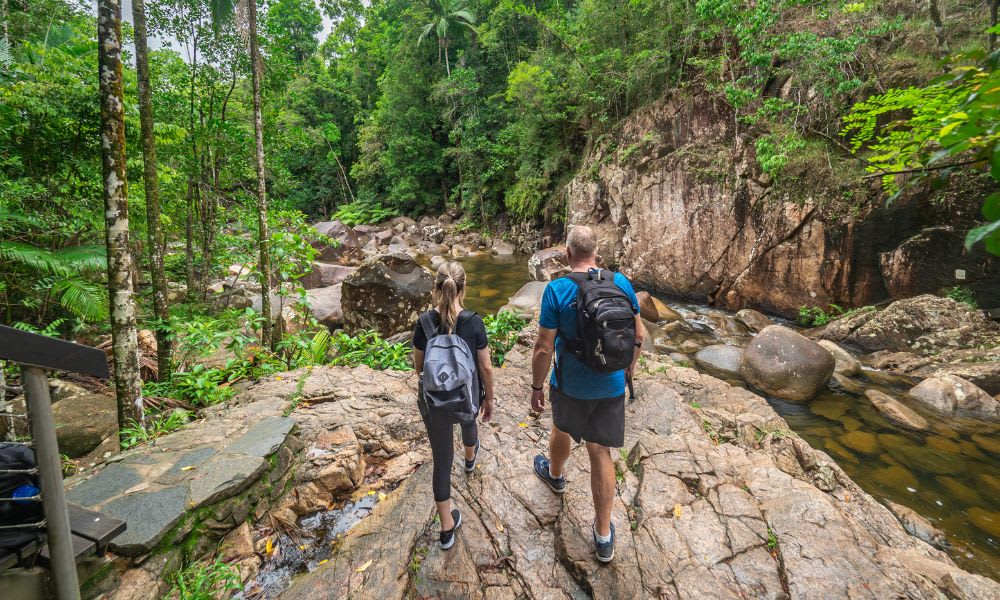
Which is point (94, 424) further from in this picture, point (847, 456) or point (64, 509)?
point (847, 456)

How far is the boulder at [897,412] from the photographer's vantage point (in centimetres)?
567

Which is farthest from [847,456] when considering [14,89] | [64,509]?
[14,89]

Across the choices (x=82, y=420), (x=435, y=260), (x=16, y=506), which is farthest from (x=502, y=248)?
(x=16, y=506)

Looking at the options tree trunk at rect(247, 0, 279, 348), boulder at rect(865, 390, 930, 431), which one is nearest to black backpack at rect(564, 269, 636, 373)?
A: tree trunk at rect(247, 0, 279, 348)

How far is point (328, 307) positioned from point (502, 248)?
1248 centimetres

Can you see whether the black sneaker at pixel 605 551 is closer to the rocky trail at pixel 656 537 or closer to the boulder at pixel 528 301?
the rocky trail at pixel 656 537

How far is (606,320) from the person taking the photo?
2.38 m

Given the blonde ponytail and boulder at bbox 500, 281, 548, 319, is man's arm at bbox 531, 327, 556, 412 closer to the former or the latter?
the blonde ponytail

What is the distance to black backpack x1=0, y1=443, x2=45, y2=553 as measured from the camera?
1685 mm

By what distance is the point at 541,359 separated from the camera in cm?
278

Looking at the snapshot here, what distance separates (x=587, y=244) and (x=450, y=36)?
27864mm

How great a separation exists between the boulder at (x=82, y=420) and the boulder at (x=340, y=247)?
1162 cm

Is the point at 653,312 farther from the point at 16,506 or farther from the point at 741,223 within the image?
the point at 16,506

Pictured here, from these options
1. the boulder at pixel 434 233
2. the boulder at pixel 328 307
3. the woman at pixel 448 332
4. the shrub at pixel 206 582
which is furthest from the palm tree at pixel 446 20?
the shrub at pixel 206 582
